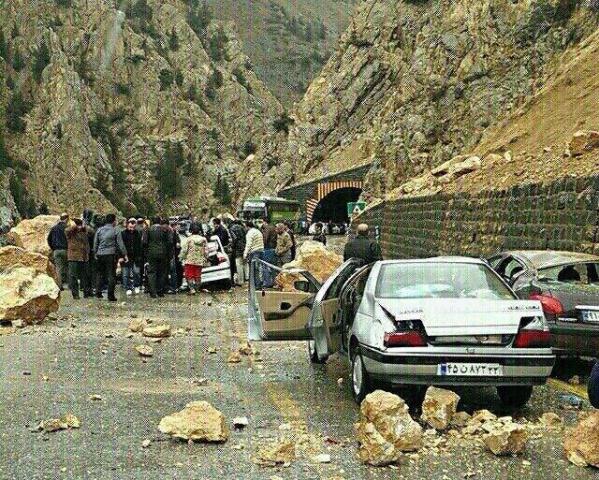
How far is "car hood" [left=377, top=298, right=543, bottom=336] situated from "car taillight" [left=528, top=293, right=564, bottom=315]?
2003 mm

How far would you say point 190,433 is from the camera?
7.13 meters

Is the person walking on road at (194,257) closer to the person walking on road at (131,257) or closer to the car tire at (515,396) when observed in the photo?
the person walking on road at (131,257)

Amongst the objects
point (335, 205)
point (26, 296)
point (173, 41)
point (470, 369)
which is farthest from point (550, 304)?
point (173, 41)

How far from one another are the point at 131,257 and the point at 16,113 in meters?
90.8

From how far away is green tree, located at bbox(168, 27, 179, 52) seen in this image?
139625mm

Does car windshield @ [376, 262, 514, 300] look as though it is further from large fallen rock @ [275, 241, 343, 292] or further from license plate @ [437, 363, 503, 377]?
large fallen rock @ [275, 241, 343, 292]

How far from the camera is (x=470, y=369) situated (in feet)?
26.3

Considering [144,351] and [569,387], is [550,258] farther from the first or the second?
[144,351]

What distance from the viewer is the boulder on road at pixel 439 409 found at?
24.7ft

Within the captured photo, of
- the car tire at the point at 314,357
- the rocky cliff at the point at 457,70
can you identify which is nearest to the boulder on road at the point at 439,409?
the car tire at the point at 314,357

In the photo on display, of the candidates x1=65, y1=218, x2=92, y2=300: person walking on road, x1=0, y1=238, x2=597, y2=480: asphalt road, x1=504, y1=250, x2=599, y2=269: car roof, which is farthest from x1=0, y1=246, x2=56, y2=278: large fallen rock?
x1=504, y1=250, x2=599, y2=269: car roof

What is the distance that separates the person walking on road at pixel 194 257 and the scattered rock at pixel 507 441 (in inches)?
625

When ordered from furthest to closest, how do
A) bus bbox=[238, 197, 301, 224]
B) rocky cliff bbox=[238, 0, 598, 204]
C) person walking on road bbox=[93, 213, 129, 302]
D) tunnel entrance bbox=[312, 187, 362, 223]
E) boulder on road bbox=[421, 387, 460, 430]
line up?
1. tunnel entrance bbox=[312, 187, 362, 223]
2. bus bbox=[238, 197, 301, 224]
3. rocky cliff bbox=[238, 0, 598, 204]
4. person walking on road bbox=[93, 213, 129, 302]
5. boulder on road bbox=[421, 387, 460, 430]

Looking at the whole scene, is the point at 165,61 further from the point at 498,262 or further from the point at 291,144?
the point at 498,262
